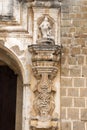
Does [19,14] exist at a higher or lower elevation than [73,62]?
higher

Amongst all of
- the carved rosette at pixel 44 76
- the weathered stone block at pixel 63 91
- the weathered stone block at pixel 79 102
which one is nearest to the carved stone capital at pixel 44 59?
the carved rosette at pixel 44 76

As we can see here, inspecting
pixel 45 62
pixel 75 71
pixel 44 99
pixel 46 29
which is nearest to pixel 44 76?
pixel 45 62

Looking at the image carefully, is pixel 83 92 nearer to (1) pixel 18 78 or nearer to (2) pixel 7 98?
(1) pixel 18 78

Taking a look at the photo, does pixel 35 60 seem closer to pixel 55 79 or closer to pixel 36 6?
pixel 55 79

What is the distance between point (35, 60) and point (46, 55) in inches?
7.3

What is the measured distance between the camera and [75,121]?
6.29 meters

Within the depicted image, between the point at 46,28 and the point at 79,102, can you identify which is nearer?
the point at 79,102

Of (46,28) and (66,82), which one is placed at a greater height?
(46,28)

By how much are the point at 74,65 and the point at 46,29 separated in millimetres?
712

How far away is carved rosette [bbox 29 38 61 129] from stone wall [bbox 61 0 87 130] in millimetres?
164

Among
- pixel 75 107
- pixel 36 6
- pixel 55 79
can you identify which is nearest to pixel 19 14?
pixel 36 6

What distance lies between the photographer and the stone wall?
6297 mm

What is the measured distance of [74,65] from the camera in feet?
21.2

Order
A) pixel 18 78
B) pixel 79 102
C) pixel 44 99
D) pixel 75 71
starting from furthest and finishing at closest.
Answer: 1. pixel 18 78
2. pixel 75 71
3. pixel 79 102
4. pixel 44 99
